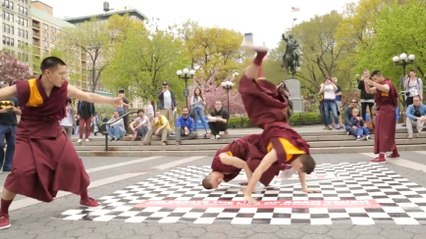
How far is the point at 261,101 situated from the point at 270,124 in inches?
12.2

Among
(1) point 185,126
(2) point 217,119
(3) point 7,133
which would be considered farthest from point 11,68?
(3) point 7,133

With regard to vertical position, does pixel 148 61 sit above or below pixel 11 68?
below

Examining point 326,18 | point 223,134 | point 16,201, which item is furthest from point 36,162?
point 326,18

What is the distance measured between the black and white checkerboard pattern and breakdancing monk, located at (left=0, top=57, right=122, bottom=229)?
1.44 feet

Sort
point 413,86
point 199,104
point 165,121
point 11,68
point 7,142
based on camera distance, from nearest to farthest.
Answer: point 7,142, point 413,86, point 165,121, point 199,104, point 11,68

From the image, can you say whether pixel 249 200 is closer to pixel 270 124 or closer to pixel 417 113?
pixel 270 124

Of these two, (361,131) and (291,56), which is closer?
(361,131)

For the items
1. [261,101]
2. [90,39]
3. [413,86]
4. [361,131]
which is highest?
[90,39]

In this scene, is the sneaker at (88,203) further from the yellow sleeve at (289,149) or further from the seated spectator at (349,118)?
the seated spectator at (349,118)

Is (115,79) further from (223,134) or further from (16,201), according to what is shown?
(16,201)

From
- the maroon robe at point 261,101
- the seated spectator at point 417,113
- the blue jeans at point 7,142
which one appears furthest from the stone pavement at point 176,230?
the seated spectator at point 417,113

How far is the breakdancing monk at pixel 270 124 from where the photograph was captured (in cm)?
466

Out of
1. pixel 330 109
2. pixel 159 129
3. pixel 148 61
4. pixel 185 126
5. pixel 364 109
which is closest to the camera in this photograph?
pixel 364 109

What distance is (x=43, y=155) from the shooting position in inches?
167
